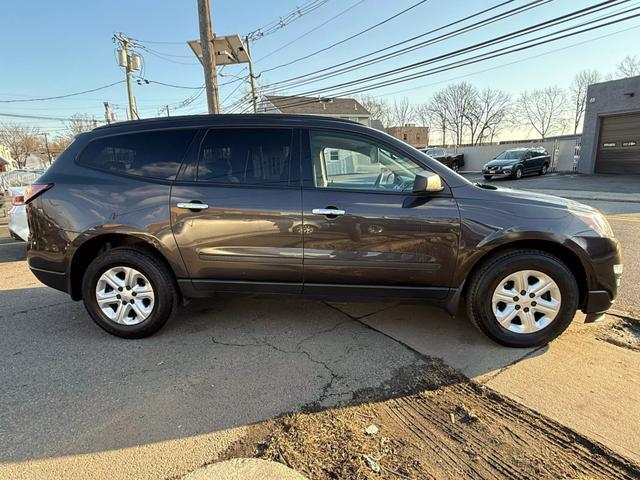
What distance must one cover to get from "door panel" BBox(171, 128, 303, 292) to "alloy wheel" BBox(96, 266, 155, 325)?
1.52 feet

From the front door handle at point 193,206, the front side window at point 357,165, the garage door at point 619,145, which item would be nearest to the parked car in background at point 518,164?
the garage door at point 619,145

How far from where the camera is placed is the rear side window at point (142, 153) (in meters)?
3.34

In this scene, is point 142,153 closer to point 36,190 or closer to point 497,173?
point 36,190

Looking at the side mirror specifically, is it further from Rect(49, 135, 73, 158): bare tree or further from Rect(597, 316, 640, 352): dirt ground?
→ Rect(49, 135, 73, 158): bare tree

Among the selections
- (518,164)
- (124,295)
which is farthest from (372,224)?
(518,164)

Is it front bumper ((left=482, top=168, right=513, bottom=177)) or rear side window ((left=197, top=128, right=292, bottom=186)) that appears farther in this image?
front bumper ((left=482, top=168, right=513, bottom=177))

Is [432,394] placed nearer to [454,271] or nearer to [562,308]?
[454,271]

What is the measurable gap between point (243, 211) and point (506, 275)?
221cm

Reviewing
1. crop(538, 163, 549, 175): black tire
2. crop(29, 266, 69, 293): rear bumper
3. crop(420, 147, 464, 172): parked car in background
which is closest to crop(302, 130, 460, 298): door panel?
crop(29, 266, 69, 293): rear bumper

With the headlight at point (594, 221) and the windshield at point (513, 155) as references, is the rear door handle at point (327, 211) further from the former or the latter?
the windshield at point (513, 155)

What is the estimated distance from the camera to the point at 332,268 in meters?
3.22

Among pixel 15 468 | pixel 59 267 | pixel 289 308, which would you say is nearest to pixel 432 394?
pixel 289 308

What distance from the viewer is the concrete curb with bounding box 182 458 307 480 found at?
192cm

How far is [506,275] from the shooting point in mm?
3092
